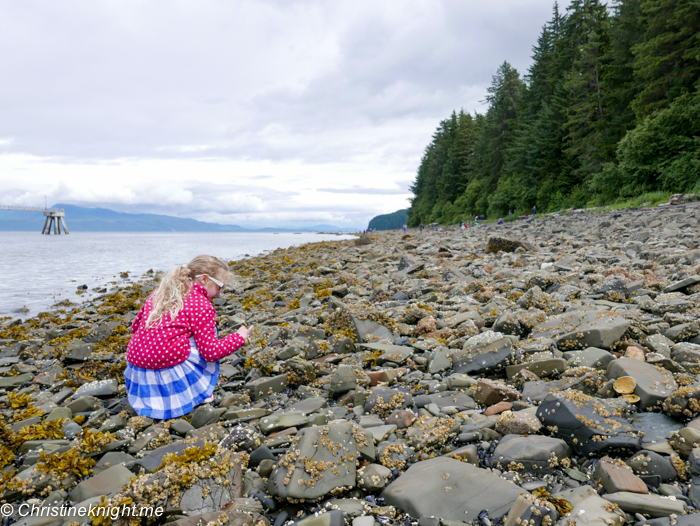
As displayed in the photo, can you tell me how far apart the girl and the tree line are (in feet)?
105

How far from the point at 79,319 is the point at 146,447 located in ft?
35.9

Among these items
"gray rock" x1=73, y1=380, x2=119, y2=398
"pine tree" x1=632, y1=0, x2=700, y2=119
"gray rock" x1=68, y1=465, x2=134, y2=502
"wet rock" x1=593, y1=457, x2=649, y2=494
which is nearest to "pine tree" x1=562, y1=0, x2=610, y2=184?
"pine tree" x1=632, y1=0, x2=700, y2=119

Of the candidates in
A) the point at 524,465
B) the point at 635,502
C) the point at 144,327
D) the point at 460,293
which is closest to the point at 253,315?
the point at 460,293

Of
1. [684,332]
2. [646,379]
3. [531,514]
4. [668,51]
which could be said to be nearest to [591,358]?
[646,379]

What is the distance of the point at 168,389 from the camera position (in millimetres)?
4375

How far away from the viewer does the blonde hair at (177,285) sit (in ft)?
14.4

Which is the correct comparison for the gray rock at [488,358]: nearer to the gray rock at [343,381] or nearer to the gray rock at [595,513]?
the gray rock at [343,381]

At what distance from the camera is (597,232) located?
17.1 m

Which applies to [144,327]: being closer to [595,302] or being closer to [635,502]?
[635,502]

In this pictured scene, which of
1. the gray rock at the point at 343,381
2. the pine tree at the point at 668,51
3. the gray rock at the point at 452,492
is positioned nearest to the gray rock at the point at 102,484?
the gray rock at the point at 452,492

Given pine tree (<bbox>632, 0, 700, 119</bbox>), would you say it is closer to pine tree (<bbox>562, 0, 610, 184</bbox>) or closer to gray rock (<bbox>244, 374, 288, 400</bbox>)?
pine tree (<bbox>562, 0, 610, 184</bbox>)

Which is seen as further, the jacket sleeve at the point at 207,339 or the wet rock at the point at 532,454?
the jacket sleeve at the point at 207,339

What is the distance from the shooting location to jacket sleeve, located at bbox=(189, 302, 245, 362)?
4.49 m

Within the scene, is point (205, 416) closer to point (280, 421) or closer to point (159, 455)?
point (159, 455)
